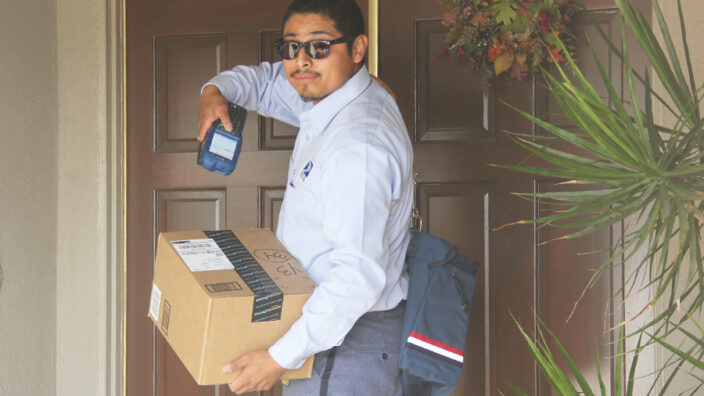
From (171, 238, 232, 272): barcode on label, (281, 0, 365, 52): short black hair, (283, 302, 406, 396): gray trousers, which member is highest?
(281, 0, 365, 52): short black hair

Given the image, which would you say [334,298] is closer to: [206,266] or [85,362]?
[206,266]

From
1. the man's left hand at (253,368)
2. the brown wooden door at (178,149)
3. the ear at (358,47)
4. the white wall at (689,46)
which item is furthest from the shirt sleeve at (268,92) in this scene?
the white wall at (689,46)

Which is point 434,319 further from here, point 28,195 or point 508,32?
point 28,195

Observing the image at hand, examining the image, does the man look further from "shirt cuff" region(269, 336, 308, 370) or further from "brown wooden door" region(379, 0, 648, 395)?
"brown wooden door" region(379, 0, 648, 395)

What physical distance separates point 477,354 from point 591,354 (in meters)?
0.41

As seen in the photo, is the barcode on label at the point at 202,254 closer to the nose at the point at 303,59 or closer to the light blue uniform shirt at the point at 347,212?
the light blue uniform shirt at the point at 347,212

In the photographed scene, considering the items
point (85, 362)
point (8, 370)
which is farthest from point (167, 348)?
point (8, 370)

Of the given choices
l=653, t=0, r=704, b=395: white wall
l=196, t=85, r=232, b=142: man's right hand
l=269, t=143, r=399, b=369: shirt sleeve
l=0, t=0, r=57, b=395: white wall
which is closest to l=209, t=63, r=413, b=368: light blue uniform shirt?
l=269, t=143, r=399, b=369: shirt sleeve

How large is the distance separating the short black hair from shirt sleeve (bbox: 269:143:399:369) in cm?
39

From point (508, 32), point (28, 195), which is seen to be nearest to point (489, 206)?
point (508, 32)

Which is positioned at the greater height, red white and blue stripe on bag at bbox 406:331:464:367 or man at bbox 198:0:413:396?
man at bbox 198:0:413:396

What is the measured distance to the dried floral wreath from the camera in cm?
240

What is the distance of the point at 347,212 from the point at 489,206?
46.0 inches

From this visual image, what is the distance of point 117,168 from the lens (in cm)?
288
